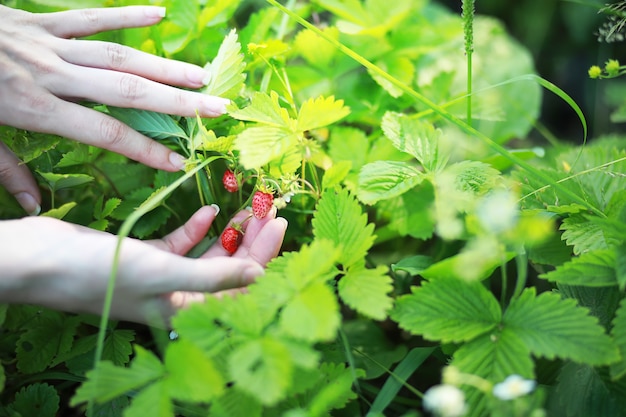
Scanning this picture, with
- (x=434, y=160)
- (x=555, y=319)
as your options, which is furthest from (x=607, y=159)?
(x=555, y=319)

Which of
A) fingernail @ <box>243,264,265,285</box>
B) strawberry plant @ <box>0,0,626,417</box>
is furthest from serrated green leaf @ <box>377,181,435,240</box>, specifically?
fingernail @ <box>243,264,265,285</box>

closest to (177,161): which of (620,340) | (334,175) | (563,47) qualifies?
(334,175)

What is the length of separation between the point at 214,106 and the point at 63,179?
0.34 metres

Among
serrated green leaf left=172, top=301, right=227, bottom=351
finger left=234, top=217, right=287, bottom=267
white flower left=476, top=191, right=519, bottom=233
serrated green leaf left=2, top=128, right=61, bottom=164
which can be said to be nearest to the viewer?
white flower left=476, top=191, right=519, bottom=233

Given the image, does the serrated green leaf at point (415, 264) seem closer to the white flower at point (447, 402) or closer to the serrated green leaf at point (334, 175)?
the serrated green leaf at point (334, 175)

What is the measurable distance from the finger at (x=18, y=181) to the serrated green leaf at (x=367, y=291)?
0.68 meters

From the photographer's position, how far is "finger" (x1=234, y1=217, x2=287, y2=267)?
0.98 meters

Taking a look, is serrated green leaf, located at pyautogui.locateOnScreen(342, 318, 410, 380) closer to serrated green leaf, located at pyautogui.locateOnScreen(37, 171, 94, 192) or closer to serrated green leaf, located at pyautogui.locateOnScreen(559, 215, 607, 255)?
serrated green leaf, located at pyautogui.locateOnScreen(559, 215, 607, 255)

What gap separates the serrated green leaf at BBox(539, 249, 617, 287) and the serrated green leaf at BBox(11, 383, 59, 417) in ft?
2.86

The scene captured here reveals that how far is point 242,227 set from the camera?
1.09 meters

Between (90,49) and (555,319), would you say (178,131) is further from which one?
(555,319)

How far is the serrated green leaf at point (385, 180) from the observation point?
101 centimetres

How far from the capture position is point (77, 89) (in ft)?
3.55

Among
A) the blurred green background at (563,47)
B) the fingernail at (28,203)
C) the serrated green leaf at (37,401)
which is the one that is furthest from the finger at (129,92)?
the blurred green background at (563,47)
